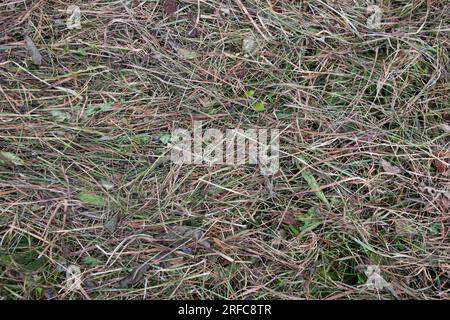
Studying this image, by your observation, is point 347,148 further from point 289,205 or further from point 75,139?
point 75,139

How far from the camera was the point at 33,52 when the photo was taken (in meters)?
2.34

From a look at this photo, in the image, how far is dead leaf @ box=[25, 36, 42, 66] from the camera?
91.6 inches

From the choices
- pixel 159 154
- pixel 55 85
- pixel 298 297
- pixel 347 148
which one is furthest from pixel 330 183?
pixel 55 85

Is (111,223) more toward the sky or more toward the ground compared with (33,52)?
more toward the ground

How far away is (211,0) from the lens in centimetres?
247

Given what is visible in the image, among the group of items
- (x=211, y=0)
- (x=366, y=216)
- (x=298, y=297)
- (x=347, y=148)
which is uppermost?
(x=211, y=0)

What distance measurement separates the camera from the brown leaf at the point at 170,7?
8.07 feet

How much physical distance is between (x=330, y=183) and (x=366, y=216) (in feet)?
0.70

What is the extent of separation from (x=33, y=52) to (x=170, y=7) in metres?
0.72

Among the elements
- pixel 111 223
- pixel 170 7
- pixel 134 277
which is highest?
pixel 170 7

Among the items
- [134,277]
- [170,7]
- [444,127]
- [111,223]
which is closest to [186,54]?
[170,7]

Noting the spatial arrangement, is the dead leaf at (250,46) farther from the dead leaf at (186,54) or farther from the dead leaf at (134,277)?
the dead leaf at (134,277)

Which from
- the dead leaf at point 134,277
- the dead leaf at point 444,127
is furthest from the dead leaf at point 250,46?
the dead leaf at point 134,277

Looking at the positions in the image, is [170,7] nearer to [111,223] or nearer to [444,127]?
[111,223]
